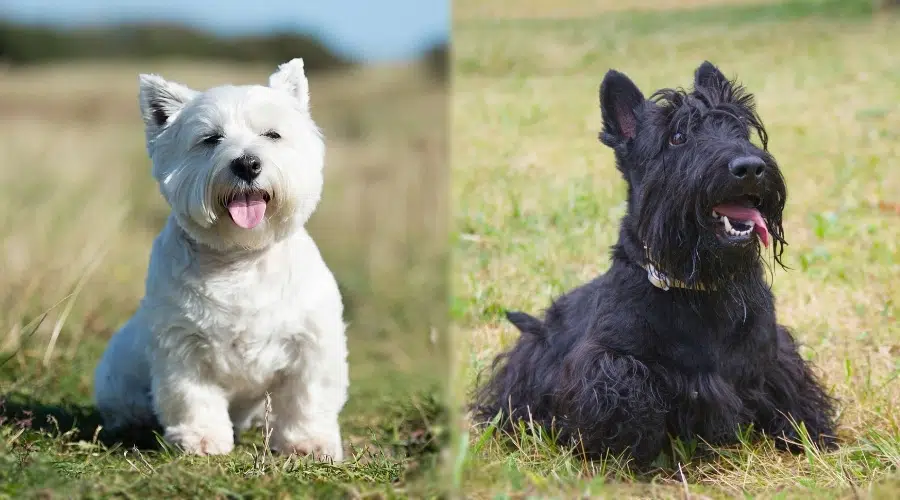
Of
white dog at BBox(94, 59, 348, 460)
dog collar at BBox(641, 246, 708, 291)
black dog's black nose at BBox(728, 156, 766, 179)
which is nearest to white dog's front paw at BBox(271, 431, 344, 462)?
white dog at BBox(94, 59, 348, 460)

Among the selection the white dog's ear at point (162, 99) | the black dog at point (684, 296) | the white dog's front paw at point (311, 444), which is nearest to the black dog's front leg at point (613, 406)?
the black dog at point (684, 296)

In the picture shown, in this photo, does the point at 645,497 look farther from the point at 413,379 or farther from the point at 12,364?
the point at 12,364

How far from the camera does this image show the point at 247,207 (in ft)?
13.7

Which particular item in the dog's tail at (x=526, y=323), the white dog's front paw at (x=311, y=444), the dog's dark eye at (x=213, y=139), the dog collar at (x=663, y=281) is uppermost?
the dog's dark eye at (x=213, y=139)

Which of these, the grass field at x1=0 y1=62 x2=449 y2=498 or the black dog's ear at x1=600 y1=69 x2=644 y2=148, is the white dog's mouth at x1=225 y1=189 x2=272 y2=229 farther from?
the black dog's ear at x1=600 y1=69 x2=644 y2=148

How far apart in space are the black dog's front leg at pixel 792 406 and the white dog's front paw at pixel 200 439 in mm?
2450

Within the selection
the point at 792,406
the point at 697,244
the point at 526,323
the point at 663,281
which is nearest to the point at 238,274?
the point at 526,323

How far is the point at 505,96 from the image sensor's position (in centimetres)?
1216

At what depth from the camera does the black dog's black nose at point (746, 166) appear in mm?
3607

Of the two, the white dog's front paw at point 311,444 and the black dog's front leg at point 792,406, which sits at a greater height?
the black dog's front leg at point 792,406

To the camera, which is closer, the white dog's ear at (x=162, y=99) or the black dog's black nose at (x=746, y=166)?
the black dog's black nose at (x=746, y=166)

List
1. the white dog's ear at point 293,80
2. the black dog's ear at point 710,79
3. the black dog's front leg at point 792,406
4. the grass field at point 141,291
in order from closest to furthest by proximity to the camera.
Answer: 1. the grass field at point 141,291
2. the black dog's ear at point 710,79
3. the black dog's front leg at point 792,406
4. the white dog's ear at point 293,80

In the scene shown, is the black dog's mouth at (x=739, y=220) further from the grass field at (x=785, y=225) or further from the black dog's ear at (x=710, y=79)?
the grass field at (x=785, y=225)

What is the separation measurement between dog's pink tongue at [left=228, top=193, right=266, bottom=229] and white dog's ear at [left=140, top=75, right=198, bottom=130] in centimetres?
55
